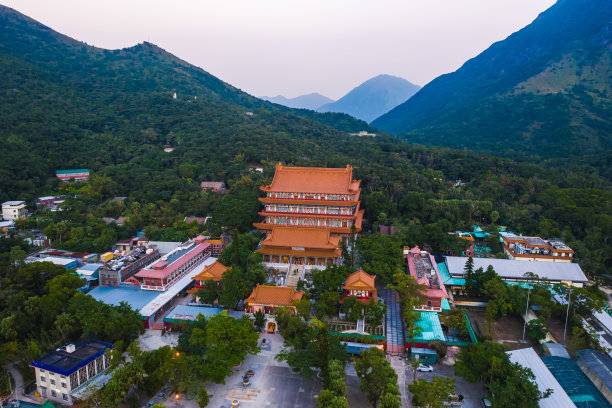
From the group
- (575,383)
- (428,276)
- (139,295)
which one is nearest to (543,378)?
(575,383)

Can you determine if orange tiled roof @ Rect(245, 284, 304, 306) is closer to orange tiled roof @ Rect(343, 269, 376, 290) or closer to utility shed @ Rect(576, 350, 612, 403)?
orange tiled roof @ Rect(343, 269, 376, 290)

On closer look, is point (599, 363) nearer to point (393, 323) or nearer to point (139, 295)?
point (393, 323)

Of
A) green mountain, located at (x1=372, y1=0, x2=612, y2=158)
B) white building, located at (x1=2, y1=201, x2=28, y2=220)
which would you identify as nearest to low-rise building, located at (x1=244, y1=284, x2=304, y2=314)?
white building, located at (x1=2, y1=201, x2=28, y2=220)

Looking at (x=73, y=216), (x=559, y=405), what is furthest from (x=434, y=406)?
(x=73, y=216)

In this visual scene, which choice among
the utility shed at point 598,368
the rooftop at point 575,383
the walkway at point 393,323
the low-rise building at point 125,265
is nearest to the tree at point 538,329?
the utility shed at point 598,368

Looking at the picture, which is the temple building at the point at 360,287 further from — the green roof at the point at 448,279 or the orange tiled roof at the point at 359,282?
the green roof at the point at 448,279

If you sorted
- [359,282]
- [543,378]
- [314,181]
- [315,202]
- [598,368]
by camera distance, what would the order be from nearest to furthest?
[543,378]
[598,368]
[359,282]
[315,202]
[314,181]
